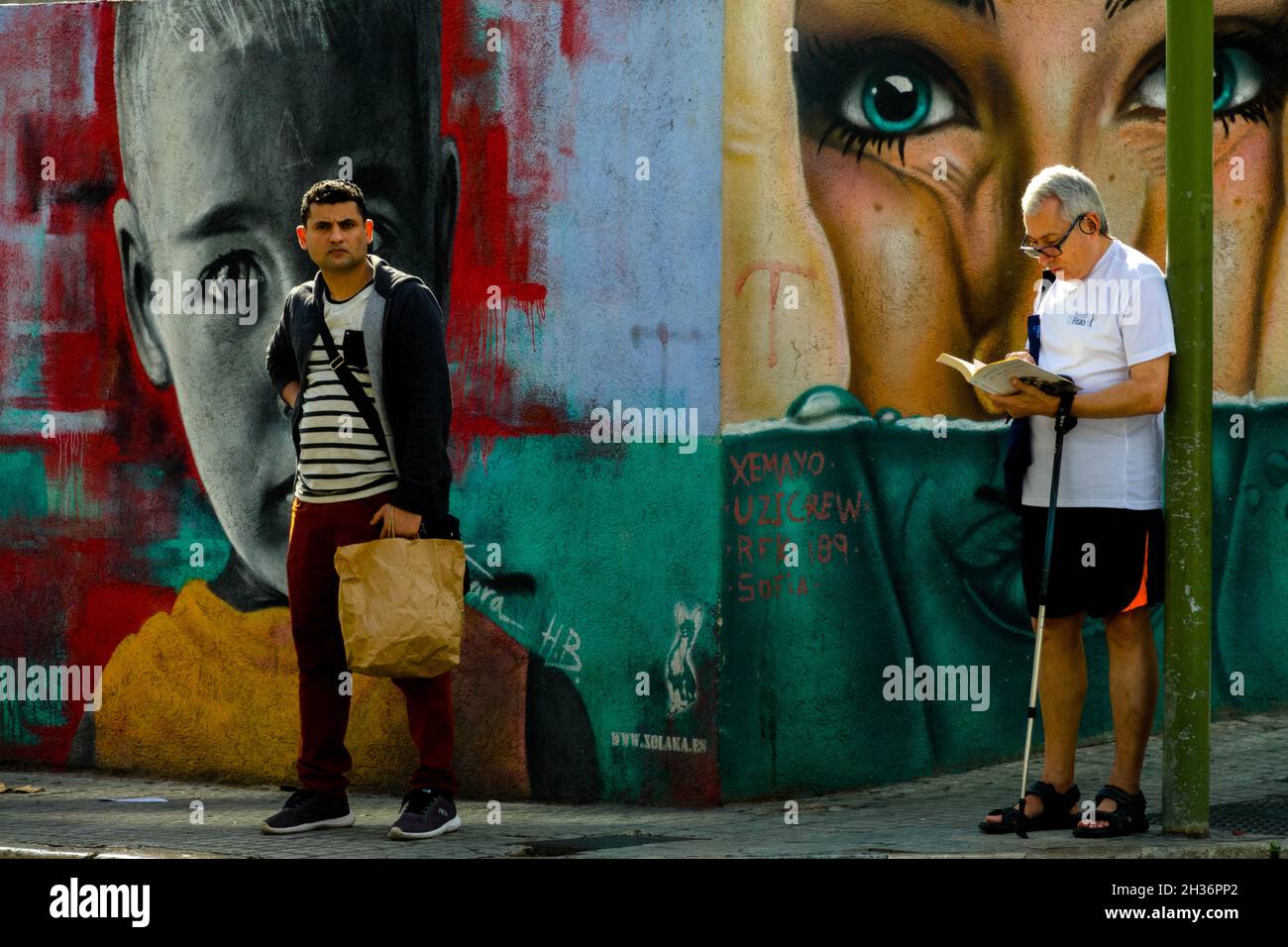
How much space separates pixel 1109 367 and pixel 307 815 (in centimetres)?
304

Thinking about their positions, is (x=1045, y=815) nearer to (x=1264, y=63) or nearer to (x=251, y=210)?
(x=1264, y=63)

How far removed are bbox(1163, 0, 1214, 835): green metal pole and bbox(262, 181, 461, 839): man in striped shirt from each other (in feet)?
7.76

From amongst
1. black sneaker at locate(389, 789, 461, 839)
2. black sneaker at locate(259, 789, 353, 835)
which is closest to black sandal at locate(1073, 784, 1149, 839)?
black sneaker at locate(389, 789, 461, 839)

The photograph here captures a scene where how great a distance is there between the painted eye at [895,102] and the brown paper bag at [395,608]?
8.16ft

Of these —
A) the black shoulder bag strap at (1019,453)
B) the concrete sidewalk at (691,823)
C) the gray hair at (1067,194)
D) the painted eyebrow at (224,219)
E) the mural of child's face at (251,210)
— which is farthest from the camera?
the painted eyebrow at (224,219)

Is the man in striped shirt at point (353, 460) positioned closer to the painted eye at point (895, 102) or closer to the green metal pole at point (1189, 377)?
the painted eye at point (895, 102)

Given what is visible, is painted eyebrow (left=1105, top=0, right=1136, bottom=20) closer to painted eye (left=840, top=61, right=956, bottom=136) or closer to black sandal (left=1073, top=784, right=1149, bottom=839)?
painted eye (left=840, top=61, right=956, bottom=136)

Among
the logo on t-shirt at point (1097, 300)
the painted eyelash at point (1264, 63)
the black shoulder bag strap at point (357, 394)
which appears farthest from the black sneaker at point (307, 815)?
the painted eyelash at point (1264, 63)

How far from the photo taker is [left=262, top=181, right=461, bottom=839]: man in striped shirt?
5.86m

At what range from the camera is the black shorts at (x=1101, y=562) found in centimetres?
562
